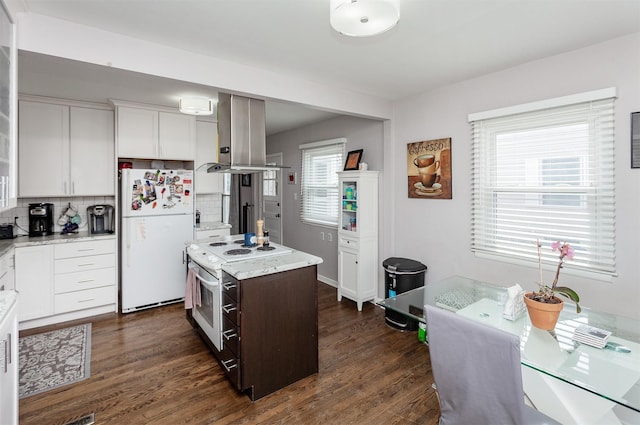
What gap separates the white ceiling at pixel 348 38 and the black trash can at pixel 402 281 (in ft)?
6.29

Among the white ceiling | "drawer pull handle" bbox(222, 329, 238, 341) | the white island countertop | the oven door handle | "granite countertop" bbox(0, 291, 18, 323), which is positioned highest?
the white ceiling

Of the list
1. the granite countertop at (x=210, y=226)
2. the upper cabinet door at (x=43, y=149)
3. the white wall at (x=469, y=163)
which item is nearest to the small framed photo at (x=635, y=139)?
the white wall at (x=469, y=163)

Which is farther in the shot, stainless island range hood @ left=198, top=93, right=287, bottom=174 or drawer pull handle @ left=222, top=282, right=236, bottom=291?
stainless island range hood @ left=198, top=93, right=287, bottom=174

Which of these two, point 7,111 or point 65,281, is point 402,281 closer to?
point 7,111

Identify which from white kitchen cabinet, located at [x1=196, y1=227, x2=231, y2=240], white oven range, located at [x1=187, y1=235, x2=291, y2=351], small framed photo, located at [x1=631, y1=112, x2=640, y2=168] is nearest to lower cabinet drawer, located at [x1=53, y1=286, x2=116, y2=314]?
white kitchen cabinet, located at [x1=196, y1=227, x2=231, y2=240]

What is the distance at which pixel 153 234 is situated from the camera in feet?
12.8

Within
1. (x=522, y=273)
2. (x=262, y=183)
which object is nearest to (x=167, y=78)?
(x=522, y=273)

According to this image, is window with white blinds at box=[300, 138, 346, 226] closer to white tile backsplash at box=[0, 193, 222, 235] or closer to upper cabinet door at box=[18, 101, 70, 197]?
white tile backsplash at box=[0, 193, 222, 235]

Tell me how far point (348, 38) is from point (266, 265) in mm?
1748

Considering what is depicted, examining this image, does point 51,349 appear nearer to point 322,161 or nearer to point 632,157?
point 322,161

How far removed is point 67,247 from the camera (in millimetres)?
3564

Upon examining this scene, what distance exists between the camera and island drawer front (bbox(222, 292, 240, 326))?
2237 millimetres

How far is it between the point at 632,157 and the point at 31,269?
5407 mm

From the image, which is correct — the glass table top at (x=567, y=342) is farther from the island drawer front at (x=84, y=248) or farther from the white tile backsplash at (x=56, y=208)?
the white tile backsplash at (x=56, y=208)
